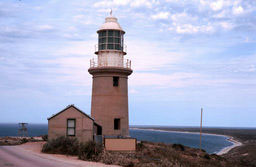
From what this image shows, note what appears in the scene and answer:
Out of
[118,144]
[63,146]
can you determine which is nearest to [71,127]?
[63,146]

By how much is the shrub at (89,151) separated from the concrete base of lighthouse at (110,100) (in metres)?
4.04

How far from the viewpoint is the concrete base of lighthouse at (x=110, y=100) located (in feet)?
81.1

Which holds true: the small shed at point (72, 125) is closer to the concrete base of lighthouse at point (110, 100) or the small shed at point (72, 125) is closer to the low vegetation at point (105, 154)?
the low vegetation at point (105, 154)

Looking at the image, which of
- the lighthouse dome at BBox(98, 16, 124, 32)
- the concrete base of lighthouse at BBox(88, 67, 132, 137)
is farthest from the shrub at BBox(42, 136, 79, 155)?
the lighthouse dome at BBox(98, 16, 124, 32)

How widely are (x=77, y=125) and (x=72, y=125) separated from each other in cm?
37

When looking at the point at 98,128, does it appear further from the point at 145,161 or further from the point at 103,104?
the point at 145,161

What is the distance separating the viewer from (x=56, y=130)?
23438mm

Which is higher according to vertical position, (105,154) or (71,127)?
(71,127)

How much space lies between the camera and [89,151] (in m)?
20.1

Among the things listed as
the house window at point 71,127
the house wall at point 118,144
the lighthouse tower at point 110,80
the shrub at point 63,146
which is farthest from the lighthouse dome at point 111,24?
the shrub at point 63,146

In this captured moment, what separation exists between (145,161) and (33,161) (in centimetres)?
635

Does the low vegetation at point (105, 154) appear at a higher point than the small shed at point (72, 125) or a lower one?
lower

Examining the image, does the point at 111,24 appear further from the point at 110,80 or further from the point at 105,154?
the point at 105,154

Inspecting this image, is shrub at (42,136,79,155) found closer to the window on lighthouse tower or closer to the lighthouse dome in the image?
the window on lighthouse tower
